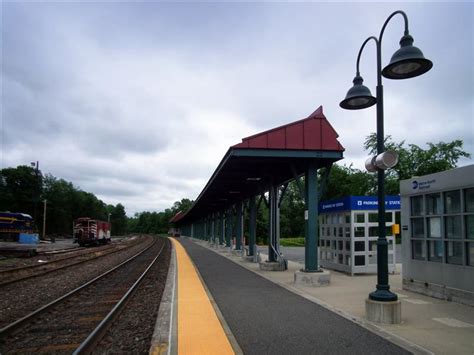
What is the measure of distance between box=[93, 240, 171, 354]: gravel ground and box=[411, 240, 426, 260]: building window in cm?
673

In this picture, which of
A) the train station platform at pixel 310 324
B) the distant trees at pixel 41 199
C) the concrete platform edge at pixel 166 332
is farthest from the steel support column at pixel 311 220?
the distant trees at pixel 41 199

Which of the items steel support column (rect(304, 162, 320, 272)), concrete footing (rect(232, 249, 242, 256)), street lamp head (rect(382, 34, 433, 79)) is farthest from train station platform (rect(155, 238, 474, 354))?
concrete footing (rect(232, 249, 242, 256))

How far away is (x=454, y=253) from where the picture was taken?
10.2m

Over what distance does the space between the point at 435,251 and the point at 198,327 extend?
647cm

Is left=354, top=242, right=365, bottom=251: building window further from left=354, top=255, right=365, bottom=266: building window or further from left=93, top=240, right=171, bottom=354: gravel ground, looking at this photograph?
left=93, top=240, right=171, bottom=354: gravel ground

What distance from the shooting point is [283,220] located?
97062 millimetres

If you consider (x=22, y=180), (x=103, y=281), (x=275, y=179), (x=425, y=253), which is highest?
(x=22, y=180)

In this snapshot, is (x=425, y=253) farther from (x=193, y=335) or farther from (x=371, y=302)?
(x=193, y=335)

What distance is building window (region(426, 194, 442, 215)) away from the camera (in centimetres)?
1089

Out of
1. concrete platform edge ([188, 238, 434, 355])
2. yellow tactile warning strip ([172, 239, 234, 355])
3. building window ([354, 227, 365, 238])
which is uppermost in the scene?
building window ([354, 227, 365, 238])

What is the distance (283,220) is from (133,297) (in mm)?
86075

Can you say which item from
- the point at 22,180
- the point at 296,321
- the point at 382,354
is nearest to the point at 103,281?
the point at 296,321

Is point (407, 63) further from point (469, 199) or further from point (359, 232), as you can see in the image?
point (359, 232)

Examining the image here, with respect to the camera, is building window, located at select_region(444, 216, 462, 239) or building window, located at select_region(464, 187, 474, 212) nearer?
building window, located at select_region(464, 187, 474, 212)
